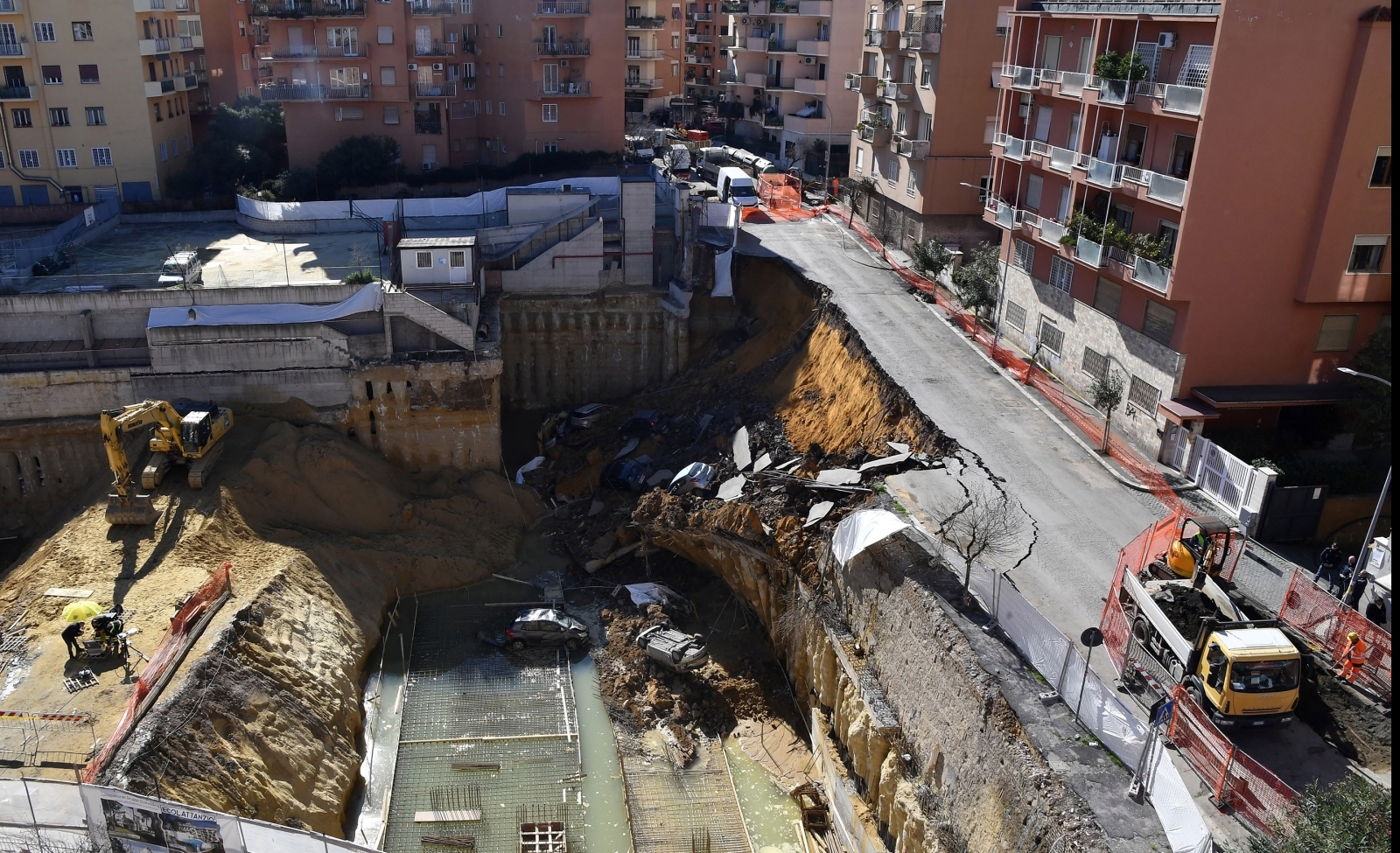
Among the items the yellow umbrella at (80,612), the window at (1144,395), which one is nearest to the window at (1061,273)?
the window at (1144,395)

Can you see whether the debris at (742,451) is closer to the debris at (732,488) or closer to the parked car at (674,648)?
the debris at (732,488)

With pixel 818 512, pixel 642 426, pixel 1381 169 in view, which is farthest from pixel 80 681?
pixel 1381 169

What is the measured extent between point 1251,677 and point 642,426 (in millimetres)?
27616

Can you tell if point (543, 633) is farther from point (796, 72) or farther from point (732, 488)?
point (796, 72)

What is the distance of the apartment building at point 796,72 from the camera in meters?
77.1

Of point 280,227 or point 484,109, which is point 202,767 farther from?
point 484,109

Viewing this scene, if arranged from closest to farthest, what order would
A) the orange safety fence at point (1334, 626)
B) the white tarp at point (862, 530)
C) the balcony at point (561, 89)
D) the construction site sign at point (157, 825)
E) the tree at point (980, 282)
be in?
1. the construction site sign at point (157, 825)
2. the orange safety fence at point (1334, 626)
3. the white tarp at point (862, 530)
4. the tree at point (980, 282)
5. the balcony at point (561, 89)

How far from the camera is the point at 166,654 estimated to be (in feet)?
90.7

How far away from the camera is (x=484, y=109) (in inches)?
2603

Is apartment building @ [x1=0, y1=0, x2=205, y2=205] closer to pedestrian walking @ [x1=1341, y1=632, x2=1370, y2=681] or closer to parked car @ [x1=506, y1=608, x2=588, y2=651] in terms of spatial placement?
parked car @ [x1=506, y1=608, x2=588, y2=651]

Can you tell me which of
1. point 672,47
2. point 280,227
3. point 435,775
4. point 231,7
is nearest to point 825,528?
point 435,775

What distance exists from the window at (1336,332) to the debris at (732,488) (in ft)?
61.5

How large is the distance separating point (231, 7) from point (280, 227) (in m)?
27.2

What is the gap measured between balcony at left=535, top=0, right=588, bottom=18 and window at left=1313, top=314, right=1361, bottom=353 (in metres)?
45.6
